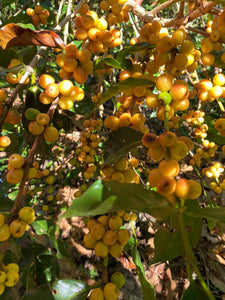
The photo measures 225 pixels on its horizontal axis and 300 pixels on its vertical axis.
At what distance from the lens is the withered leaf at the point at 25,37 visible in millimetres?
591

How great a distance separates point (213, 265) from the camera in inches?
69.9

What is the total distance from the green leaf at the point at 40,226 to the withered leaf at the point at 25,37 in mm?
606

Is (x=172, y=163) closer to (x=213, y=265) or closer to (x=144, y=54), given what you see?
(x=144, y=54)

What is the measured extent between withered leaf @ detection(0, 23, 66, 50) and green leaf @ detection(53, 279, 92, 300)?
26.9 inches

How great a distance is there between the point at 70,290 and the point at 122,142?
459 millimetres

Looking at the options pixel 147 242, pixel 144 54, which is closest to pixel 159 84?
pixel 144 54

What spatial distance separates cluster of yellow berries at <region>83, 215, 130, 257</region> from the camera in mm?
528

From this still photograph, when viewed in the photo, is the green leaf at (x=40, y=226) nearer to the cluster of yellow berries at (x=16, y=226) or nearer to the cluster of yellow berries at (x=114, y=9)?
the cluster of yellow berries at (x=16, y=226)

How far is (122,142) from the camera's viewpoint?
0.54 metres

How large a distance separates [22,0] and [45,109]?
5.08ft

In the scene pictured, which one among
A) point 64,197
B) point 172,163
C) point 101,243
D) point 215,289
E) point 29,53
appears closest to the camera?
→ point 172,163

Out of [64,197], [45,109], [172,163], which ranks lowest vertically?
[64,197]

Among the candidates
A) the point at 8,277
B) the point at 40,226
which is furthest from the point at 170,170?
the point at 40,226

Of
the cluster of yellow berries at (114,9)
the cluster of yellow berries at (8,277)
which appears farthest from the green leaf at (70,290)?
the cluster of yellow berries at (114,9)
